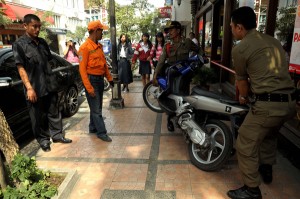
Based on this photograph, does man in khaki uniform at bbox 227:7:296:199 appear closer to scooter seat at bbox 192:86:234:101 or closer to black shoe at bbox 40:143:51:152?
scooter seat at bbox 192:86:234:101

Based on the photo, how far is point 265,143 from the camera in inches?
116

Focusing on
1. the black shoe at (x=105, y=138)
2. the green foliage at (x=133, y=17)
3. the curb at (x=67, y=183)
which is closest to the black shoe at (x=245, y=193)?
the curb at (x=67, y=183)

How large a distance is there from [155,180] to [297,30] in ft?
7.97

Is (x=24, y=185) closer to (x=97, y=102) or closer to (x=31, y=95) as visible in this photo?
(x=31, y=95)

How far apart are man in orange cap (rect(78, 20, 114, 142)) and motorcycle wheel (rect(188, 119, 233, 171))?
154 cm

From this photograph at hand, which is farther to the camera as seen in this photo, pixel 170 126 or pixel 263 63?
pixel 170 126

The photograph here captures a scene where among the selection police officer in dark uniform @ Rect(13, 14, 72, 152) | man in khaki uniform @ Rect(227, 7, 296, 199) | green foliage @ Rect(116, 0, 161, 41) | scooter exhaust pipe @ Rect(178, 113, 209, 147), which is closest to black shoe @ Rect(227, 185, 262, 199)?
man in khaki uniform @ Rect(227, 7, 296, 199)

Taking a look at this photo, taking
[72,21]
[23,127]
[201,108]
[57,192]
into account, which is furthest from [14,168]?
[72,21]

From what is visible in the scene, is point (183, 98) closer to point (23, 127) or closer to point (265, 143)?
point (265, 143)

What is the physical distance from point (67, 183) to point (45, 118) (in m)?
1.70

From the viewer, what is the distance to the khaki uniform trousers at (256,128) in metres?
2.47

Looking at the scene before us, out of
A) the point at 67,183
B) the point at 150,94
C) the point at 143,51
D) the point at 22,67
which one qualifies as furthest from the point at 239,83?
the point at 143,51

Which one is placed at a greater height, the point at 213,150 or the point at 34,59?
the point at 34,59

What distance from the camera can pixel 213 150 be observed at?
3.39 m
